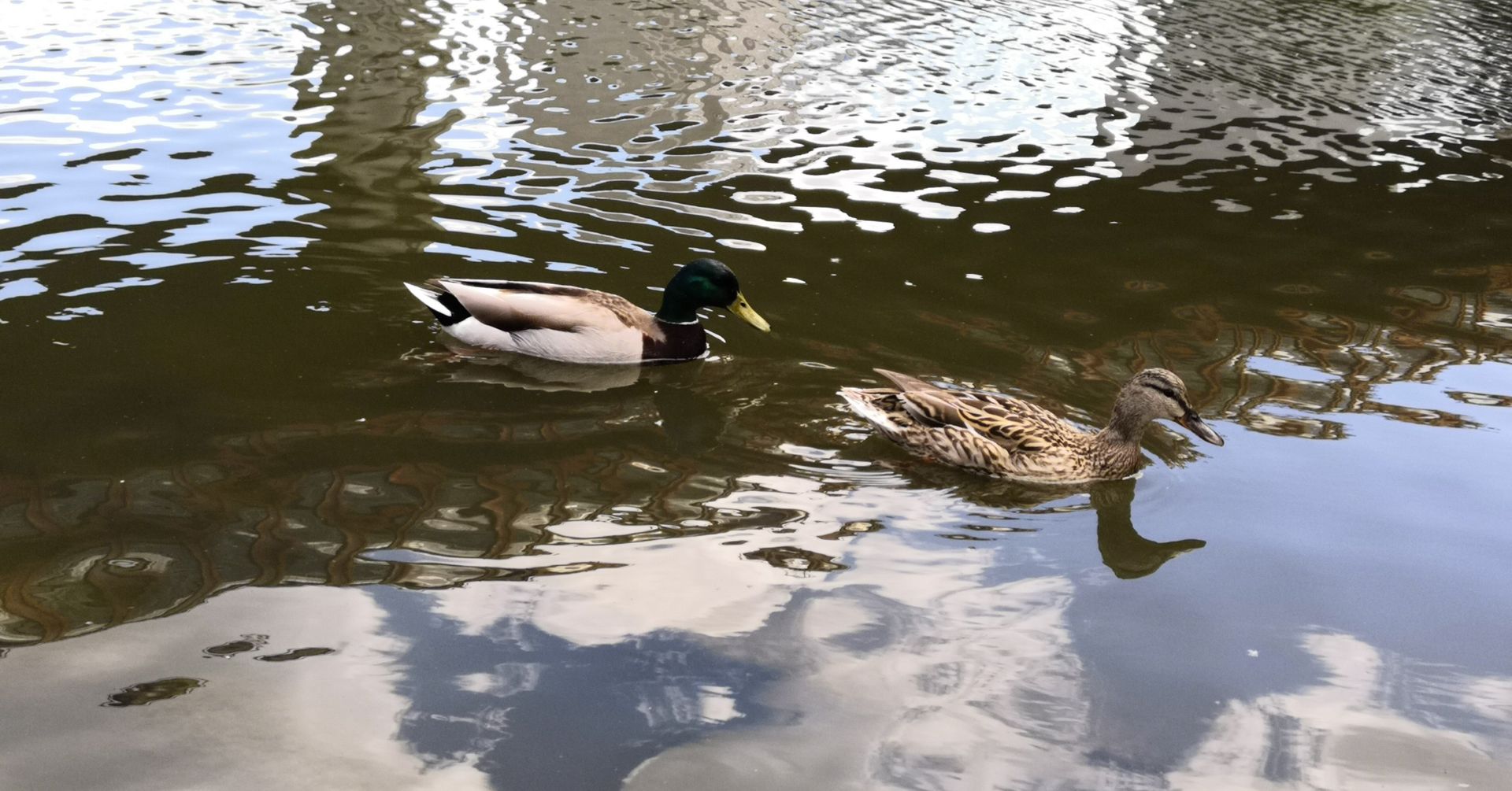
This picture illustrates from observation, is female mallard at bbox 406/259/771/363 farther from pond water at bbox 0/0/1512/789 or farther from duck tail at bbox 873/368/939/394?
duck tail at bbox 873/368/939/394

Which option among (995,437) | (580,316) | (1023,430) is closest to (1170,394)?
(1023,430)

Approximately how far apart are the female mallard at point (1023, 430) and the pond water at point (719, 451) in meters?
0.12

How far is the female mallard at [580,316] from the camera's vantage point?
289 inches

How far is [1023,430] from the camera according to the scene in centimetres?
639

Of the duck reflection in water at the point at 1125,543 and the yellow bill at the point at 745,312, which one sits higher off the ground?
the yellow bill at the point at 745,312

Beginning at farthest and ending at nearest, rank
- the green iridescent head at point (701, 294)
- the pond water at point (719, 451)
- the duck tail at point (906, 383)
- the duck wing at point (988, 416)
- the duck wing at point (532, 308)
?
the green iridescent head at point (701, 294), the duck wing at point (532, 308), the duck tail at point (906, 383), the duck wing at point (988, 416), the pond water at point (719, 451)

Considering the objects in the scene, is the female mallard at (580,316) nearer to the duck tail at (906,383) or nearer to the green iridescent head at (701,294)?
the green iridescent head at (701,294)

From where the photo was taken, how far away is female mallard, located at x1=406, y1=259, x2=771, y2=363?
735 centimetres

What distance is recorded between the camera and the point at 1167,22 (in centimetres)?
1905

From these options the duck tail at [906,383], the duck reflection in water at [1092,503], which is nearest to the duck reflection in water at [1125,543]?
the duck reflection in water at [1092,503]

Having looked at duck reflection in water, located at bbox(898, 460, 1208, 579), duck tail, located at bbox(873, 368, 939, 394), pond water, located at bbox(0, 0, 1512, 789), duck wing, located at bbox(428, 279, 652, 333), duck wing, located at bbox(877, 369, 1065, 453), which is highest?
duck wing, located at bbox(428, 279, 652, 333)

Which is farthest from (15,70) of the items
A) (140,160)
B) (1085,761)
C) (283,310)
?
(1085,761)

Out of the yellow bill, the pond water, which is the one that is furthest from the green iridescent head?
the pond water

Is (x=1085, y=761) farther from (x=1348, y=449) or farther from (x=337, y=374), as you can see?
(x=337, y=374)
